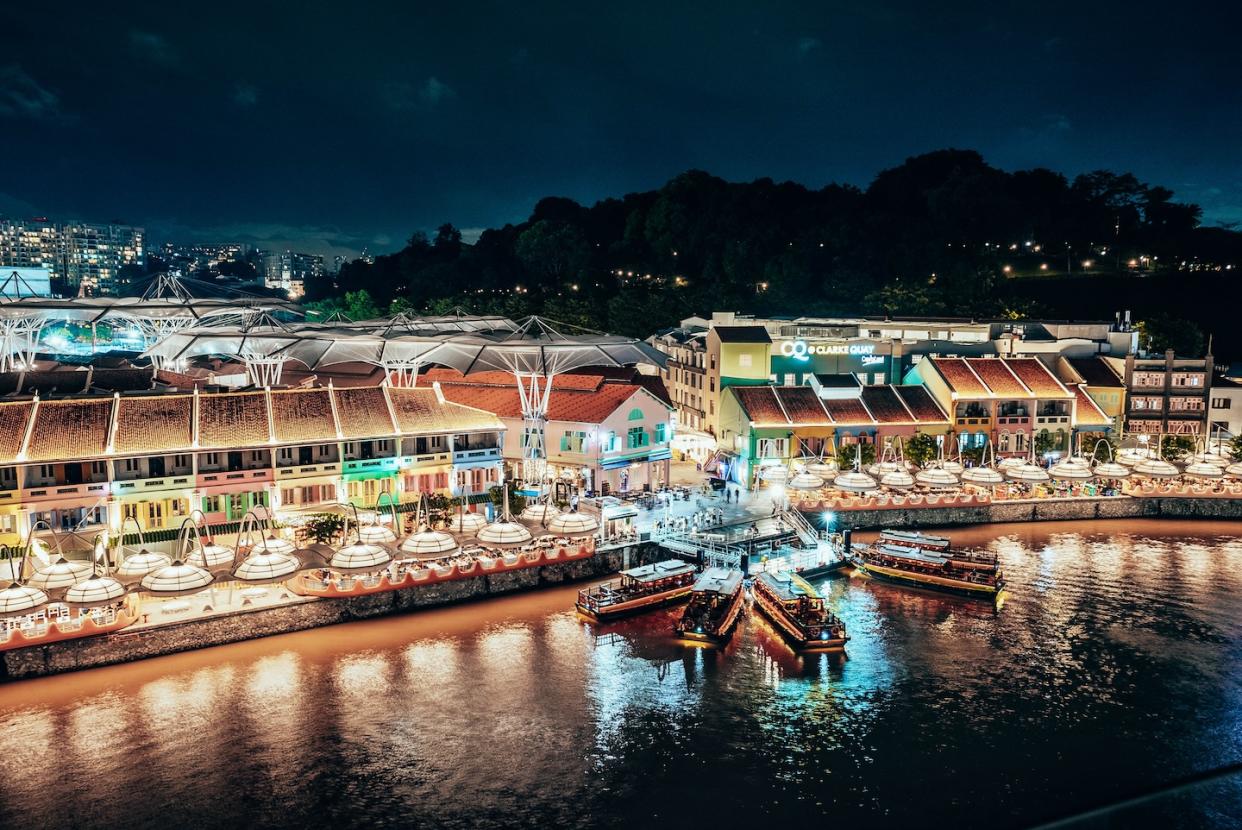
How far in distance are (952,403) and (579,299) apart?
58459 millimetres

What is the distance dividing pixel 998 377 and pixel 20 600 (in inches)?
2203

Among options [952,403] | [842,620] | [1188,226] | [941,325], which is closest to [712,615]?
[842,620]

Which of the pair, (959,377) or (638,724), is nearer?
(638,724)

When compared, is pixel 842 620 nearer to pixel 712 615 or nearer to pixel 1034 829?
pixel 712 615

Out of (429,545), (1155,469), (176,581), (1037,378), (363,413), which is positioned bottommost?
(176,581)

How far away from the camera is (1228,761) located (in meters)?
26.9

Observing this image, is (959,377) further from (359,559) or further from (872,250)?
(359,559)

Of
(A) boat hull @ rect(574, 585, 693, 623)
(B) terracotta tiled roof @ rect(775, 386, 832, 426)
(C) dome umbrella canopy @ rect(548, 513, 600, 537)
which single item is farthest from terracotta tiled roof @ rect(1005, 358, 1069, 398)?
(C) dome umbrella canopy @ rect(548, 513, 600, 537)

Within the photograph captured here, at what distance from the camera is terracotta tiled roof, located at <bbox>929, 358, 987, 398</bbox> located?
59.3 metres

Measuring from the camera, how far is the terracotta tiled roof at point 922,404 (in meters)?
58.8

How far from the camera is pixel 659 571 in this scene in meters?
39.3

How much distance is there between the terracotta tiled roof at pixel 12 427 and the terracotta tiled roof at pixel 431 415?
1571 cm

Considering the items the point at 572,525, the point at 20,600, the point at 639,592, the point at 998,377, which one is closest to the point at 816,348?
the point at 998,377

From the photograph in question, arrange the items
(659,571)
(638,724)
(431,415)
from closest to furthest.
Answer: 1. (638,724)
2. (659,571)
3. (431,415)
